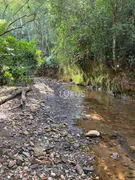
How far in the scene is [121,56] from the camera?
11484 millimetres

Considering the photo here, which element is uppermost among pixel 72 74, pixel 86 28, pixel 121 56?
pixel 86 28

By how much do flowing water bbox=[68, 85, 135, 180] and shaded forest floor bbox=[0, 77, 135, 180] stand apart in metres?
0.02

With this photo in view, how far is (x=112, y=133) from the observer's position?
5453 millimetres

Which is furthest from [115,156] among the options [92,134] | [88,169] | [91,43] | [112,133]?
[91,43]

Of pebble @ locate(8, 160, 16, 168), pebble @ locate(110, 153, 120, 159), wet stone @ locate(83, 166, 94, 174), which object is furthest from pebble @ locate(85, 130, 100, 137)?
pebble @ locate(8, 160, 16, 168)

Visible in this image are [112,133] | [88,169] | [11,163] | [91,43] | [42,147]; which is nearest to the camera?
[11,163]

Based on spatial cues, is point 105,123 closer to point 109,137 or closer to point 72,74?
point 109,137

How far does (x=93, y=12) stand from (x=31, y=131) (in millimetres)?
8966

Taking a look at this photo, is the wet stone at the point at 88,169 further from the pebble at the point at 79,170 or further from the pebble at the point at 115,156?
the pebble at the point at 115,156

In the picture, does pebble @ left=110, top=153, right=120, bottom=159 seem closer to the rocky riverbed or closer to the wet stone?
the rocky riverbed

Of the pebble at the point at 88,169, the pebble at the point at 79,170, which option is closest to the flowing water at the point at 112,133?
the pebble at the point at 88,169

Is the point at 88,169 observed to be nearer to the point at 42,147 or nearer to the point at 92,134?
the point at 42,147

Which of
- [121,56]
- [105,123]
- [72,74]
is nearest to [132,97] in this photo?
[121,56]

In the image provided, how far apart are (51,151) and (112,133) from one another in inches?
81.5
